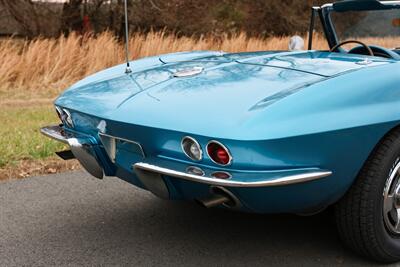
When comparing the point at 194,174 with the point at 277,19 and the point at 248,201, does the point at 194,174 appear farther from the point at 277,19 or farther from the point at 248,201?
the point at 277,19

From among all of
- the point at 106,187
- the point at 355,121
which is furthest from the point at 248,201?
the point at 106,187

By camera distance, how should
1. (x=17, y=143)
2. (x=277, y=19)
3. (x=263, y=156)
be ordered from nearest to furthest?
(x=263, y=156)
(x=17, y=143)
(x=277, y=19)

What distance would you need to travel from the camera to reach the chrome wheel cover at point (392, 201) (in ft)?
8.98

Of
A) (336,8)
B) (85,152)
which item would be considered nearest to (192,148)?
(85,152)

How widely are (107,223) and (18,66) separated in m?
7.48

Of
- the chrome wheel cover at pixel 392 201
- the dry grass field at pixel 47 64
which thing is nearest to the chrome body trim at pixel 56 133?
the chrome wheel cover at pixel 392 201

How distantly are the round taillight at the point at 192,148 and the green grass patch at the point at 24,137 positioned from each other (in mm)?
2705

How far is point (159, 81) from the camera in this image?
122 inches

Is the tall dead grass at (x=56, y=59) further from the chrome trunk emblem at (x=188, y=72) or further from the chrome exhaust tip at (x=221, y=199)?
the chrome exhaust tip at (x=221, y=199)

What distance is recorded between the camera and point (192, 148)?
247 cm

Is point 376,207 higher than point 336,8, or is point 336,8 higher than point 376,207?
point 336,8

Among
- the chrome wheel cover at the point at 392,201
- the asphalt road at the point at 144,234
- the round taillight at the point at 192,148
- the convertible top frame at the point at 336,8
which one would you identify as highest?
the convertible top frame at the point at 336,8

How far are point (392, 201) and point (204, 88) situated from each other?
1134 millimetres

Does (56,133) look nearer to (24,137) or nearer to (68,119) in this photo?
(68,119)
